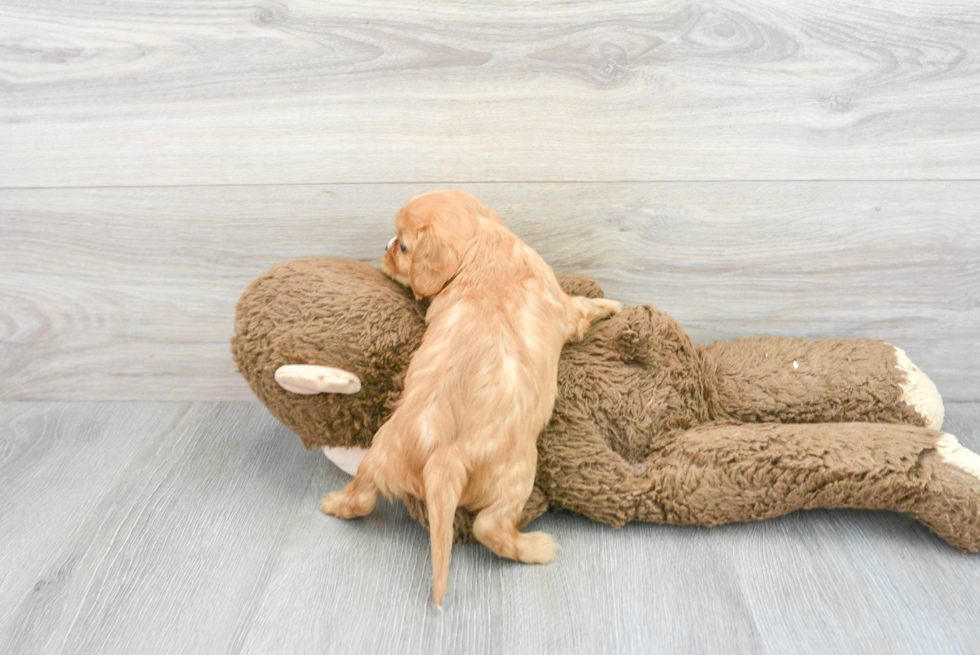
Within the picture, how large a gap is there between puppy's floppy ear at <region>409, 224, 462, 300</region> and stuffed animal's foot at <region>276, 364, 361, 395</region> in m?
0.18

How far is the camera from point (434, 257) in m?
0.93

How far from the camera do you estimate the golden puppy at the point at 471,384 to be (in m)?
0.86

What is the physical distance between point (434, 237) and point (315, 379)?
26 cm

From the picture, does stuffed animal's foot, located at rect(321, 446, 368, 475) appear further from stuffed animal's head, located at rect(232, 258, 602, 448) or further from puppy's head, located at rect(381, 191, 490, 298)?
puppy's head, located at rect(381, 191, 490, 298)

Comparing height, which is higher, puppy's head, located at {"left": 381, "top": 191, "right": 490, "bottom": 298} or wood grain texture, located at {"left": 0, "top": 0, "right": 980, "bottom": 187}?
wood grain texture, located at {"left": 0, "top": 0, "right": 980, "bottom": 187}

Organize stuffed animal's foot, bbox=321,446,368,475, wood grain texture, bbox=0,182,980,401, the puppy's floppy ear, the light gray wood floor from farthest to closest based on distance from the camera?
wood grain texture, bbox=0,182,980,401 → stuffed animal's foot, bbox=321,446,368,475 → the puppy's floppy ear → the light gray wood floor

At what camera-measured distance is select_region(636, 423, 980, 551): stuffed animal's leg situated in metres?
0.91

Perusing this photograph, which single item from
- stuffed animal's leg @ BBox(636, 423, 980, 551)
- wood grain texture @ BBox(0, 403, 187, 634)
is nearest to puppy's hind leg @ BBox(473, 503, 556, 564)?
stuffed animal's leg @ BBox(636, 423, 980, 551)

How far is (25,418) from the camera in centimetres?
133

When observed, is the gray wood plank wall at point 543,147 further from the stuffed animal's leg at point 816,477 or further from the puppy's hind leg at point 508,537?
the puppy's hind leg at point 508,537

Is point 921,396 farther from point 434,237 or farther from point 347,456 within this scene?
point 347,456

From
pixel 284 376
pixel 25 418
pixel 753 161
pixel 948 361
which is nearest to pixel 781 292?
pixel 753 161

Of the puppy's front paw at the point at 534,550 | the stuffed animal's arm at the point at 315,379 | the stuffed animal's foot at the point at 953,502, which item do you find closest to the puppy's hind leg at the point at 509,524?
the puppy's front paw at the point at 534,550

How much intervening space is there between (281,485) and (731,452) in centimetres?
71
